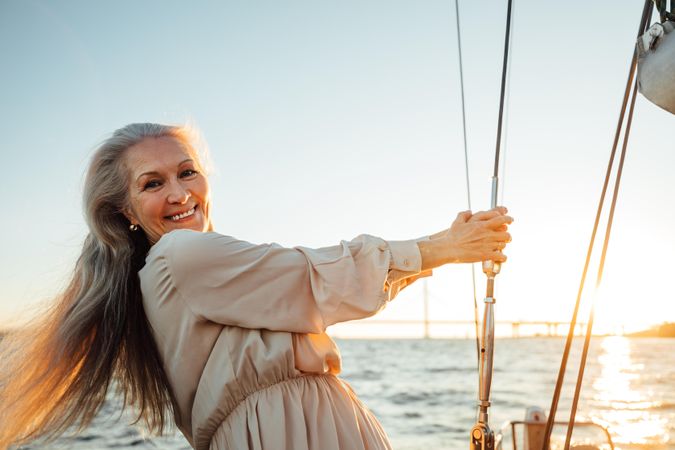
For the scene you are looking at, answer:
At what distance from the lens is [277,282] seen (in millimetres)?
1416

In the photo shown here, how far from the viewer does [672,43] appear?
114 cm

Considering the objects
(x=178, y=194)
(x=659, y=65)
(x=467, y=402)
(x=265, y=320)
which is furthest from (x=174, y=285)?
(x=467, y=402)

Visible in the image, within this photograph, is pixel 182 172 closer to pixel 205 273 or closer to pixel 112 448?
pixel 205 273

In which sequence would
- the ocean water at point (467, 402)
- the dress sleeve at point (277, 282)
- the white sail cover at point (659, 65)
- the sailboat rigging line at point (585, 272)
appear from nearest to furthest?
the white sail cover at point (659, 65), the dress sleeve at point (277, 282), the sailboat rigging line at point (585, 272), the ocean water at point (467, 402)

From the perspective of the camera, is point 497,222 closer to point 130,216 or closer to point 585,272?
point 585,272

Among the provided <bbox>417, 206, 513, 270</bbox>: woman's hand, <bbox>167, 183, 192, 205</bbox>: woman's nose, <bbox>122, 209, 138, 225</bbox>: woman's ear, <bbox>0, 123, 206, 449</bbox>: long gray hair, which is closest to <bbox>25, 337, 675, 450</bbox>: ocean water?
<bbox>0, 123, 206, 449</bbox>: long gray hair

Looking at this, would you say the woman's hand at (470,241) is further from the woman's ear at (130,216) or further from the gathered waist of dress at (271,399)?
the woman's ear at (130,216)

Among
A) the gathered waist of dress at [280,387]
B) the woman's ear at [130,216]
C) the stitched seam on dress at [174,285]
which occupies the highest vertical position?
the woman's ear at [130,216]

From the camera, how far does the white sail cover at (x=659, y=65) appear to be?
1142mm

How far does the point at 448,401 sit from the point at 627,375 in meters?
12.1

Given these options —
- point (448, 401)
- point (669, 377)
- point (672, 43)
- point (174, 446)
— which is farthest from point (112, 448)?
point (669, 377)

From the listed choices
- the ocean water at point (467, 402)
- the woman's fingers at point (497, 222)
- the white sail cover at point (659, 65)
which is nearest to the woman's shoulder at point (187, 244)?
the woman's fingers at point (497, 222)

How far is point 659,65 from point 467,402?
19.4 meters

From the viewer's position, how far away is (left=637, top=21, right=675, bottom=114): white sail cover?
1.14m
